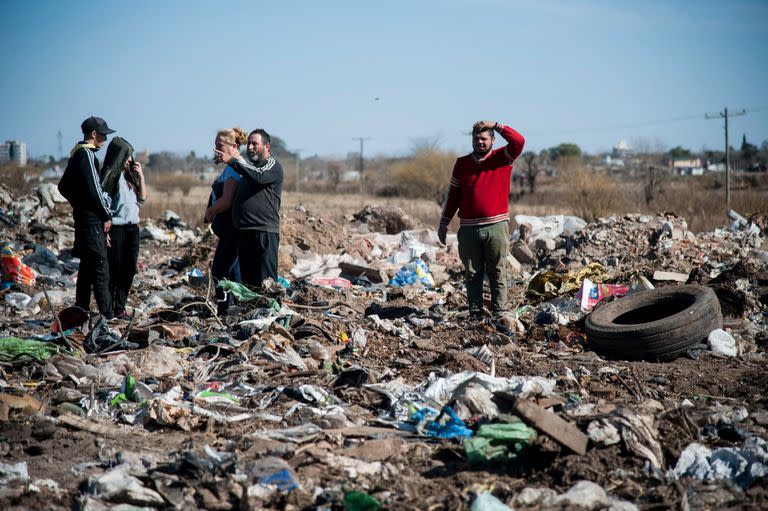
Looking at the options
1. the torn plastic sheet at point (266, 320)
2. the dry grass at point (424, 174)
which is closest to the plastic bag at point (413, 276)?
the torn plastic sheet at point (266, 320)

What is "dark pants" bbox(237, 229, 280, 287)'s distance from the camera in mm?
6730

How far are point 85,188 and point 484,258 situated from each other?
356 centimetres

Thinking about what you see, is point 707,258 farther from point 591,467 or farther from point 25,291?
point 25,291

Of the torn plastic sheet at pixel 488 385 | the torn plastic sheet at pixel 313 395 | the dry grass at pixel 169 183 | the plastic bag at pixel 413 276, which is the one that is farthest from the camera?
the dry grass at pixel 169 183

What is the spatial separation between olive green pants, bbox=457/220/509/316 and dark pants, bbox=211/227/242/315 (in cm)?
212

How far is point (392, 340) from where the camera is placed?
6.52 metres

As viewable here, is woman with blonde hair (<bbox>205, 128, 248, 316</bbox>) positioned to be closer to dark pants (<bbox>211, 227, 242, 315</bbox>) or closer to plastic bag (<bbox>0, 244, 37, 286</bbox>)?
dark pants (<bbox>211, 227, 242, 315</bbox>)

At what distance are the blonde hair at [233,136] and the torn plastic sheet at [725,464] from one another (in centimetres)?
452

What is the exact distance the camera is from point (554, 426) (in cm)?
386

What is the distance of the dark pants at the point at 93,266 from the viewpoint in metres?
6.46

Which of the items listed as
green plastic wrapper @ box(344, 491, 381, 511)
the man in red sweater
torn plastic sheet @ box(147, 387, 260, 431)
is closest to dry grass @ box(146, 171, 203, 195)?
the man in red sweater

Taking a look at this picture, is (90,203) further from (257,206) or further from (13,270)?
(13,270)

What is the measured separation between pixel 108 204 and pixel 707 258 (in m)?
8.13

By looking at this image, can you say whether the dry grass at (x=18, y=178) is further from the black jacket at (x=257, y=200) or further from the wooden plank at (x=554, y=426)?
the wooden plank at (x=554, y=426)
